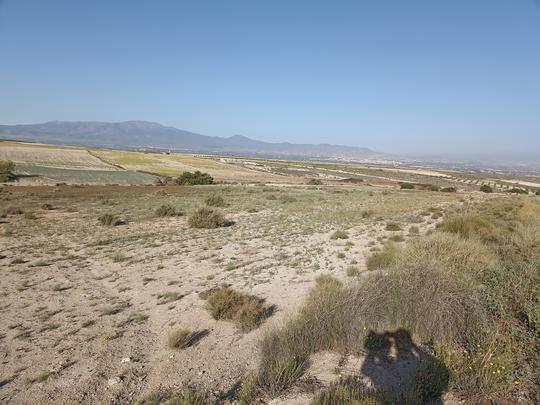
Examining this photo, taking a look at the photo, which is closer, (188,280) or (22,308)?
(22,308)

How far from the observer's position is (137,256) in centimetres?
1274

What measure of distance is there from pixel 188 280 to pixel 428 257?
6.57 meters

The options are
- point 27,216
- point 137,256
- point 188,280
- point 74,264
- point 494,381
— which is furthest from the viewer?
point 27,216

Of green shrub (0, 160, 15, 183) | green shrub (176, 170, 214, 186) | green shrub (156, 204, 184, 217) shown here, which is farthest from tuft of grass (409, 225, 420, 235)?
green shrub (0, 160, 15, 183)

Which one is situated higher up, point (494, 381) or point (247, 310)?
point (494, 381)

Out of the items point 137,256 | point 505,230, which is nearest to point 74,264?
point 137,256

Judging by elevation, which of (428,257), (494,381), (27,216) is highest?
(428,257)

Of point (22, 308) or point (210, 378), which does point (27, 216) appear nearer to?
point (22, 308)

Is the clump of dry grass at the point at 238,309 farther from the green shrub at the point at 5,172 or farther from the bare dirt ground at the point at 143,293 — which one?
the green shrub at the point at 5,172

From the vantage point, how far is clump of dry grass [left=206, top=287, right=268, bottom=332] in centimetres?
723

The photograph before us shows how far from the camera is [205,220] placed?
60.8 ft

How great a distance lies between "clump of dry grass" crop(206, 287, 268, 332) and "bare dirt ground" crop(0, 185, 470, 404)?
0.66 feet

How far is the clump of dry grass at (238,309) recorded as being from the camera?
23.7 ft

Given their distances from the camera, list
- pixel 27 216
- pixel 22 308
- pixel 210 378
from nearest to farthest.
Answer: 1. pixel 210 378
2. pixel 22 308
3. pixel 27 216
